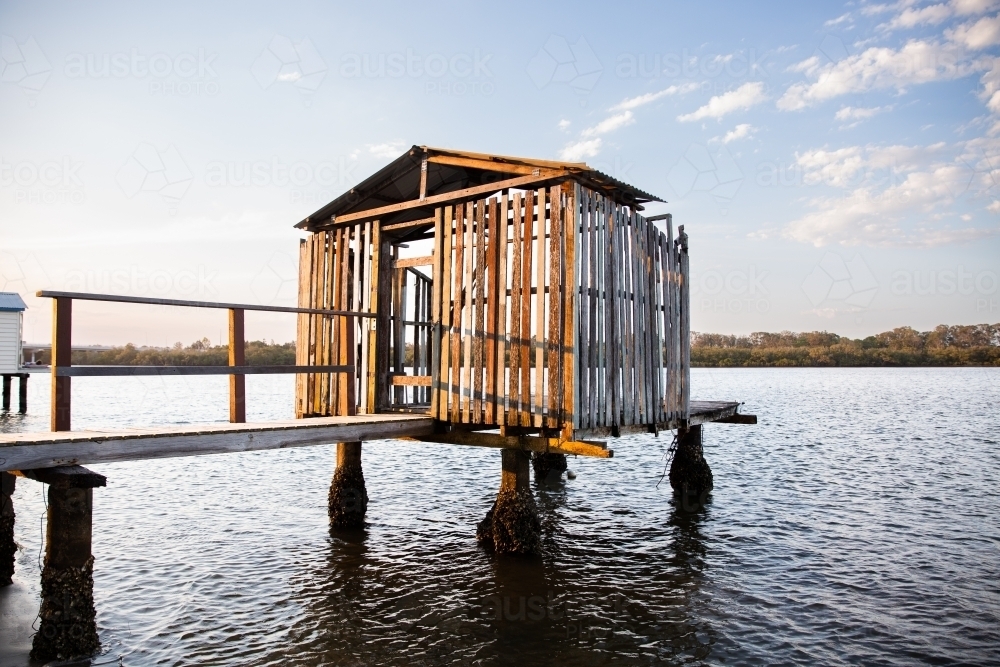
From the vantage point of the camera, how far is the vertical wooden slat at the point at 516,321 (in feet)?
31.4

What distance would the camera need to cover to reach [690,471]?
51.0ft

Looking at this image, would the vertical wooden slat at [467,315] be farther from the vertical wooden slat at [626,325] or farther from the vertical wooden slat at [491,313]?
the vertical wooden slat at [626,325]

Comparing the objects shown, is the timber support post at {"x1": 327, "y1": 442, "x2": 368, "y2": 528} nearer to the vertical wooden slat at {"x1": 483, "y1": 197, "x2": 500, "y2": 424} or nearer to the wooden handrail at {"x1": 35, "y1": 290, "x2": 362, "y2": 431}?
the wooden handrail at {"x1": 35, "y1": 290, "x2": 362, "y2": 431}

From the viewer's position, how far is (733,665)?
7.14 meters

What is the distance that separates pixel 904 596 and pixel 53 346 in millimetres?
10866

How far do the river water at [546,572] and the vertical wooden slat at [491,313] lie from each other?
7.96 ft

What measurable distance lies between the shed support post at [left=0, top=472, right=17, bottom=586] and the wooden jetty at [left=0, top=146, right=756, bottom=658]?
27 mm

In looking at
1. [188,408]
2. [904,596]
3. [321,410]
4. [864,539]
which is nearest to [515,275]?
[321,410]

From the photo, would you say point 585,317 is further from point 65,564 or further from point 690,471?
point 690,471

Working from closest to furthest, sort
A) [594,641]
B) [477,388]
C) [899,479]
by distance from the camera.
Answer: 1. [594,641]
2. [477,388]
3. [899,479]

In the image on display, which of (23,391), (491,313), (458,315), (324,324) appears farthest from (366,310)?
(23,391)

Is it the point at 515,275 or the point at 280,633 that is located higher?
the point at 515,275

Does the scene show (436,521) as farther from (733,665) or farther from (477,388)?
(733,665)

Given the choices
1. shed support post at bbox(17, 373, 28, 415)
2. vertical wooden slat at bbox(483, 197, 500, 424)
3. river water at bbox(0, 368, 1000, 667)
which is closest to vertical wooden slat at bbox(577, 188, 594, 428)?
vertical wooden slat at bbox(483, 197, 500, 424)
